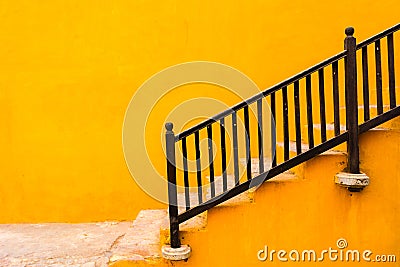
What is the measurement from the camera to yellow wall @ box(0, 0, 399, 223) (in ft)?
15.8

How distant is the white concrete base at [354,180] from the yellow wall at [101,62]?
184 cm

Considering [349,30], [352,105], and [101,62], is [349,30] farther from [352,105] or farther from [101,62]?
[101,62]

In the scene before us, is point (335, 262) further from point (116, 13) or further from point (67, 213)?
point (116, 13)

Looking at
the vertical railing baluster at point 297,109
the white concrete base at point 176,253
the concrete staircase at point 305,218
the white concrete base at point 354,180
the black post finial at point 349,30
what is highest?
the black post finial at point 349,30

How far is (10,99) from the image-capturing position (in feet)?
16.6

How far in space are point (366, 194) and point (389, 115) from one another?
649mm

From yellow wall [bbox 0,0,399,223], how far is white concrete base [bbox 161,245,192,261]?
1.78 m

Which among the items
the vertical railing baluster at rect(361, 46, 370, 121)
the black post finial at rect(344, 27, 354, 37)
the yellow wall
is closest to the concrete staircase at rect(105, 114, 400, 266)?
the vertical railing baluster at rect(361, 46, 370, 121)

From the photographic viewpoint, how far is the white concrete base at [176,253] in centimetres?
328

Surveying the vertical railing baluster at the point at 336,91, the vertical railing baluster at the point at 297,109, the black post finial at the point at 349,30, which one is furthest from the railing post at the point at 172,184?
the black post finial at the point at 349,30

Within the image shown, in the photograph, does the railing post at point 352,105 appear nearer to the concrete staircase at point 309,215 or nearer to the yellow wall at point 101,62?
the concrete staircase at point 309,215

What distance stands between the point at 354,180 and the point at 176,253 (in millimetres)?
1464

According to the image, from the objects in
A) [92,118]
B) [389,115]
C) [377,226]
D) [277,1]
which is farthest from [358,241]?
[92,118]

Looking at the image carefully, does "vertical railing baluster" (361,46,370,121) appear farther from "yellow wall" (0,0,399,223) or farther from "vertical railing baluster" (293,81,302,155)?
"yellow wall" (0,0,399,223)
